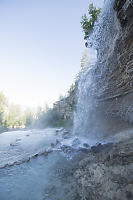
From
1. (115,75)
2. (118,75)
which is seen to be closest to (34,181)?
(118,75)

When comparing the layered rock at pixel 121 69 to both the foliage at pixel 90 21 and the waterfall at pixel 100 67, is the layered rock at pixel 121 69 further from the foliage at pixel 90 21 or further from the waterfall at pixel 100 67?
the foliage at pixel 90 21

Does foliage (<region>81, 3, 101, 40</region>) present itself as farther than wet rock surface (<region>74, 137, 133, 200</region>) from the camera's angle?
Yes

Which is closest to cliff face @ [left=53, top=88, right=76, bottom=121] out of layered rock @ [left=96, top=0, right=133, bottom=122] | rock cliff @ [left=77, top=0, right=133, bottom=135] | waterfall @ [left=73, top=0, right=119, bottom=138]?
waterfall @ [left=73, top=0, right=119, bottom=138]

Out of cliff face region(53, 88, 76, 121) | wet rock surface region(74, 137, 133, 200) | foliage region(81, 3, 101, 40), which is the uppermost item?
foliage region(81, 3, 101, 40)

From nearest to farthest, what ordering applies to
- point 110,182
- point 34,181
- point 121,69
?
point 110,182 → point 34,181 → point 121,69

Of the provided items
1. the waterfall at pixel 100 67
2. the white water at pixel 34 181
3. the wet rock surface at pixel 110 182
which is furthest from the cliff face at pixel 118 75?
the white water at pixel 34 181

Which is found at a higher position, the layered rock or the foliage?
the foliage

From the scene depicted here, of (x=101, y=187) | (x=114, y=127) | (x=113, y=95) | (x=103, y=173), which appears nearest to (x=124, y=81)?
(x=113, y=95)

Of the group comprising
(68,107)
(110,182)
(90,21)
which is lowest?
(110,182)

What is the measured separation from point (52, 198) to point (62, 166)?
5.43 feet

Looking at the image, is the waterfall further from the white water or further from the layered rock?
the white water

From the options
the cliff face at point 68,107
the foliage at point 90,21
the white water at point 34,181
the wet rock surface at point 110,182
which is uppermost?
the foliage at point 90,21

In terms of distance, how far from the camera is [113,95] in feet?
22.2

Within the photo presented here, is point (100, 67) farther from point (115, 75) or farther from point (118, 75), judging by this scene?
point (118, 75)
